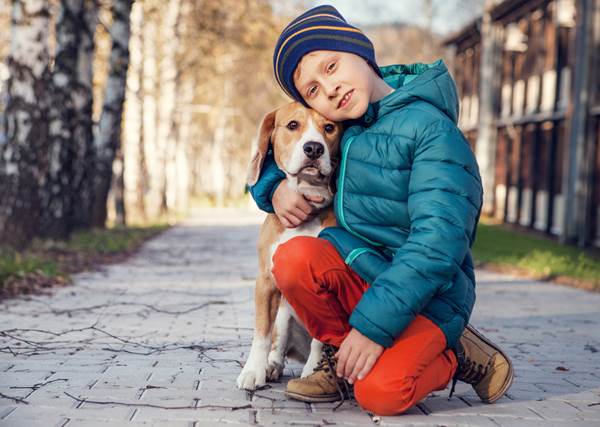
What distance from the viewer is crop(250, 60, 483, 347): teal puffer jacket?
12.2ft

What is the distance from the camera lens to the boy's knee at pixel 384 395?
12.7ft

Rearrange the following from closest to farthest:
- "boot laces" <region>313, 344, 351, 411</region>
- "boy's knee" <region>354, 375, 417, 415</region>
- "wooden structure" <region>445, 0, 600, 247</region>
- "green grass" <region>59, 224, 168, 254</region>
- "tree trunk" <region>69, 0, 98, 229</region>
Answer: "boy's knee" <region>354, 375, 417, 415</region>, "boot laces" <region>313, 344, 351, 411</region>, "green grass" <region>59, 224, 168, 254</region>, "tree trunk" <region>69, 0, 98, 229</region>, "wooden structure" <region>445, 0, 600, 247</region>

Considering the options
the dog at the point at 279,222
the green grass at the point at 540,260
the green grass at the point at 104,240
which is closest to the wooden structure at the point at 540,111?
the green grass at the point at 540,260

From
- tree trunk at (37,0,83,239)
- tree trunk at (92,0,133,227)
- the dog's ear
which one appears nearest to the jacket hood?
the dog's ear

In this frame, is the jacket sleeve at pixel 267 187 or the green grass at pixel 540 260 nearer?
the jacket sleeve at pixel 267 187

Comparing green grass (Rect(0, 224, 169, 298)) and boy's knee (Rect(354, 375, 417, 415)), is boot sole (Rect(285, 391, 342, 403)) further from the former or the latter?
green grass (Rect(0, 224, 169, 298))

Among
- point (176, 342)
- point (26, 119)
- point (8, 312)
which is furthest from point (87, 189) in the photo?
point (176, 342)

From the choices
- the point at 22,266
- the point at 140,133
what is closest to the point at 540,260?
the point at 22,266

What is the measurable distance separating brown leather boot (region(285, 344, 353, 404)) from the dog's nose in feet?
3.04

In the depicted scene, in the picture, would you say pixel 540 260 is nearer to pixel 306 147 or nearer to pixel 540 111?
pixel 306 147

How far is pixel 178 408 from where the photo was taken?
13.4 feet

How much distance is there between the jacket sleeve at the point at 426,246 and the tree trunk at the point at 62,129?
10073 mm

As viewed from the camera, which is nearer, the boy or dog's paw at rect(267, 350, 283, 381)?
the boy

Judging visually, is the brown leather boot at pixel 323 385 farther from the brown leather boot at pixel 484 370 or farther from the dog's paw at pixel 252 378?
the brown leather boot at pixel 484 370
